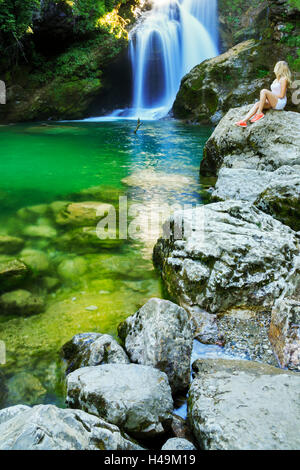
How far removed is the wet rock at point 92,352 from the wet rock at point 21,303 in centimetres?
80

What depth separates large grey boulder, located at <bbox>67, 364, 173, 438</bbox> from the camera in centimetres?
187

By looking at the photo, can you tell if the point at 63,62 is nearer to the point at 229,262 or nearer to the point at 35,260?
the point at 35,260

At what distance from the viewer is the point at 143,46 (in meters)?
19.4

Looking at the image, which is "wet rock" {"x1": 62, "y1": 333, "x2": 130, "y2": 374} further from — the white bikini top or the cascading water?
the cascading water

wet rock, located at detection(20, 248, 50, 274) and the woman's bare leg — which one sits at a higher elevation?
the woman's bare leg

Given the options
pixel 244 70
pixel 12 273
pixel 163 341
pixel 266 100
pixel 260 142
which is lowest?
pixel 12 273

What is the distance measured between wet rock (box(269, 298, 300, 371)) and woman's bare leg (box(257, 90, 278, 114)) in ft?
15.7

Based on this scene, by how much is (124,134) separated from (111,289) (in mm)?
10673

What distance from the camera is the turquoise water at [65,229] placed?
2828 millimetres

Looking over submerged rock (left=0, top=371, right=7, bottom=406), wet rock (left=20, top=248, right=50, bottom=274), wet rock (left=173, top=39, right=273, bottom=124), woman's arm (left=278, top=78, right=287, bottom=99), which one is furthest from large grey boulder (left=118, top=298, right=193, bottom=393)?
wet rock (left=173, top=39, right=273, bottom=124)

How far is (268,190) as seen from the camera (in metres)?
4.40

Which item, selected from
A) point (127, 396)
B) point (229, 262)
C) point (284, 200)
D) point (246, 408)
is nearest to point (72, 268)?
point (229, 262)

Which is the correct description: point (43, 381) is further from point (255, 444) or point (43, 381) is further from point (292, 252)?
point (292, 252)

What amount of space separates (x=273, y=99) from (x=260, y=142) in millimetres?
858
